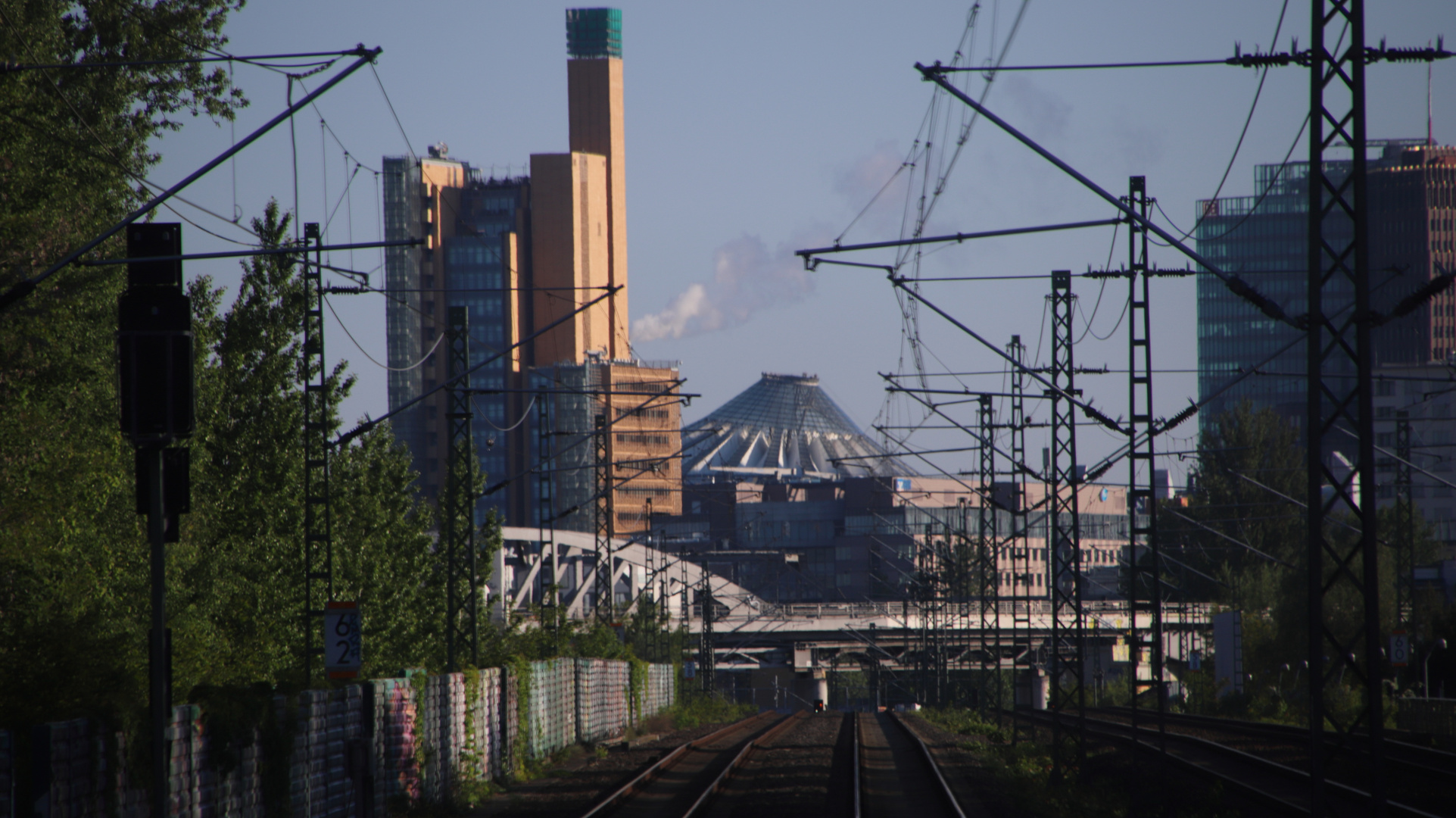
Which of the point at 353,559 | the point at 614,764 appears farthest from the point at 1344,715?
the point at 353,559

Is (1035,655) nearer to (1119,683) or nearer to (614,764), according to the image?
(1119,683)

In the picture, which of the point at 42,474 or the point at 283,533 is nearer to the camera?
the point at 42,474

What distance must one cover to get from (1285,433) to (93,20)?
108 m

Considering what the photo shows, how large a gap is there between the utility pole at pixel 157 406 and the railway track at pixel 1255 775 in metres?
12.2

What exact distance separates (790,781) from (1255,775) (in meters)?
10.2

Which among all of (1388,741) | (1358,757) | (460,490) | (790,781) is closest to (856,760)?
(790,781)

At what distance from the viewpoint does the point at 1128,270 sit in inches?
1010

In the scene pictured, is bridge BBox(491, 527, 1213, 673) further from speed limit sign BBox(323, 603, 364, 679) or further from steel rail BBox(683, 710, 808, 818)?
speed limit sign BBox(323, 603, 364, 679)

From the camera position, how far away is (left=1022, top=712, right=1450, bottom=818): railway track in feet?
78.6

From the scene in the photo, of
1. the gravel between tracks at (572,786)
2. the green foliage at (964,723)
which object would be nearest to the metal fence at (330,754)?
the gravel between tracks at (572,786)

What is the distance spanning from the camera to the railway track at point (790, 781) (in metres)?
25.0

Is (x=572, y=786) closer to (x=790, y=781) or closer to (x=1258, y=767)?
(x=790, y=781)

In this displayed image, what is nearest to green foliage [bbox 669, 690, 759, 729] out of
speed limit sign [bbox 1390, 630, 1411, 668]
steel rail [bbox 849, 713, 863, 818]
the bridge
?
steel rail [bbox 849, 713, 863, 818]

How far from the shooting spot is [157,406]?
1220cm
